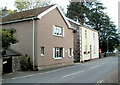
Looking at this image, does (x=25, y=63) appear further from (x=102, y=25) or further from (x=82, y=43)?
(x=102, y=25)

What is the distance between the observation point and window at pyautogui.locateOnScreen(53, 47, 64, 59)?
22.6m

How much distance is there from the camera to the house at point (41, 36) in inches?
A: 765

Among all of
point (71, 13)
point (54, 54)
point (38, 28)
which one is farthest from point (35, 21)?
point (71, 13)

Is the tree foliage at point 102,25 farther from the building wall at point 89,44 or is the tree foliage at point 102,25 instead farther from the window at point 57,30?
the window at point 57,30

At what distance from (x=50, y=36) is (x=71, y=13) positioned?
40.0 metres

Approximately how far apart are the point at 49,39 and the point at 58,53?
3155 mm

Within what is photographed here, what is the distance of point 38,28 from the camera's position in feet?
64.1

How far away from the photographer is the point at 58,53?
23844mm

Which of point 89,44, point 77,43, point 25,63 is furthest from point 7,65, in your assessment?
point 89,44

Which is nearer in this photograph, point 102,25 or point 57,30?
point 57,30

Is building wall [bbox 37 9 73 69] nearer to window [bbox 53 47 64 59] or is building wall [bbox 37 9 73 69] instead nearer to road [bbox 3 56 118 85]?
window [bbox 53 47 64 59]

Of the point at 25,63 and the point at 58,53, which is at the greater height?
the point at 58,53

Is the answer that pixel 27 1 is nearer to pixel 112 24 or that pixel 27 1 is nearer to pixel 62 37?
pixel 62 37

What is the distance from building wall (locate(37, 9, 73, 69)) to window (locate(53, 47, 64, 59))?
0.43 m
